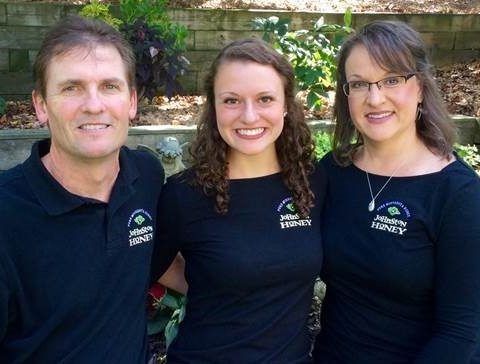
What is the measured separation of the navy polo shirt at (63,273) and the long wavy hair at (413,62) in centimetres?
119

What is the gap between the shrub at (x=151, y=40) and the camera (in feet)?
16.4

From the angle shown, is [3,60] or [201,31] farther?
[201,31]

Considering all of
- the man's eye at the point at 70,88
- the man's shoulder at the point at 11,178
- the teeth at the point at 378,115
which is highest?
the man's eye at the point at 70,88

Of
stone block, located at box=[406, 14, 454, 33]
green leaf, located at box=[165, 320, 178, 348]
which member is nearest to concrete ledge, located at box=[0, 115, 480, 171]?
green leaf, located at box=[165, 320, 178, 348]

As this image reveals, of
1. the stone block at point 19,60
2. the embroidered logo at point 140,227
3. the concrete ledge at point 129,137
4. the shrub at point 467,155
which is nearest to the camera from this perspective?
the embroidered logo at point 140,227

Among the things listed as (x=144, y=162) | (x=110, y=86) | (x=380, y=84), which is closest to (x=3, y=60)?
(x=144, y=162)

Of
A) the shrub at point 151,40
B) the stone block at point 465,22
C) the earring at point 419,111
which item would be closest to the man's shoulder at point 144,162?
the earring at point 419,111

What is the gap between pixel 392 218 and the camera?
7.17ft

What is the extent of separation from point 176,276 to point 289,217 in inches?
27.8

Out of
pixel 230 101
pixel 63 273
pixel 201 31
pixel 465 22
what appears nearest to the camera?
pixel 63 273

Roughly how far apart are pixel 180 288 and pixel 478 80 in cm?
567

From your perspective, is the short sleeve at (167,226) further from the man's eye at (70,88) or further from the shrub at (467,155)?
the shrub at (467,155)

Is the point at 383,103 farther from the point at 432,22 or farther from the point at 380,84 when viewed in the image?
the point at 432,22

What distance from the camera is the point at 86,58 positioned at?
6.66 ft
